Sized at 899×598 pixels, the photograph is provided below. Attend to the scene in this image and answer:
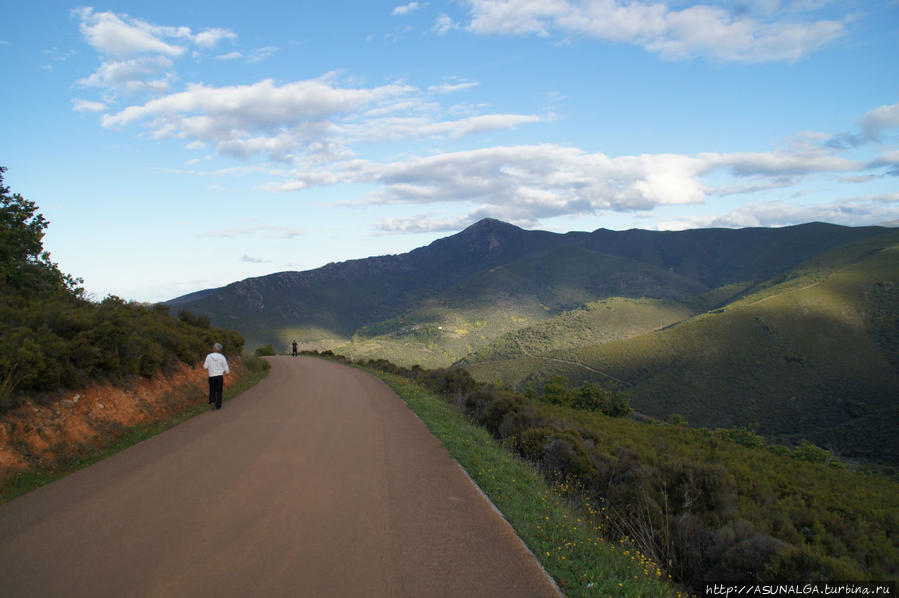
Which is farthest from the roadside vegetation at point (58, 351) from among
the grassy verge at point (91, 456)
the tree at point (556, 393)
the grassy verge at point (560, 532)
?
the tree at point (556, 393)

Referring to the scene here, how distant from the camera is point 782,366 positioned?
70.4 metres

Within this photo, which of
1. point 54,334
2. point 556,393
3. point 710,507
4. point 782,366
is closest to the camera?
point 710,507

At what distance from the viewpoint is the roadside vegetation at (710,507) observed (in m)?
5.61

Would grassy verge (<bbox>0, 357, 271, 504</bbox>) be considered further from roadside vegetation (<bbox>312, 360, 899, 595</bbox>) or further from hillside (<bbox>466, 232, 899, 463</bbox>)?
hillside (<bbox>466, 232, 899, 463</bbox>)

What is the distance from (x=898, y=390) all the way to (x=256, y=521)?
85.2 meters

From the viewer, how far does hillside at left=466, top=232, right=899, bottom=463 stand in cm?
5806

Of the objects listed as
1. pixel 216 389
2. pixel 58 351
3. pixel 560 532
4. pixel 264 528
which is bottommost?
pixel 560 532

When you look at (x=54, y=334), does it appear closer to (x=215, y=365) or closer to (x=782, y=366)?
(x=215, y=365)

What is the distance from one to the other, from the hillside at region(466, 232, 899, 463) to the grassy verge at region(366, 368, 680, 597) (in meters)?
51.0

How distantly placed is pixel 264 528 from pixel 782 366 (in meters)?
83.2

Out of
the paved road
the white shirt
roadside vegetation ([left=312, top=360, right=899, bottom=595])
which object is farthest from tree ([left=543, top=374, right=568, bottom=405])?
the paved road

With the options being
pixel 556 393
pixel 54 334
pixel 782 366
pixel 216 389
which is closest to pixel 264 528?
pixel 54 334

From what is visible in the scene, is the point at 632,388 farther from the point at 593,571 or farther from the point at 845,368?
the point at 593,571

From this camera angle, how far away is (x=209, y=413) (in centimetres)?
1268
